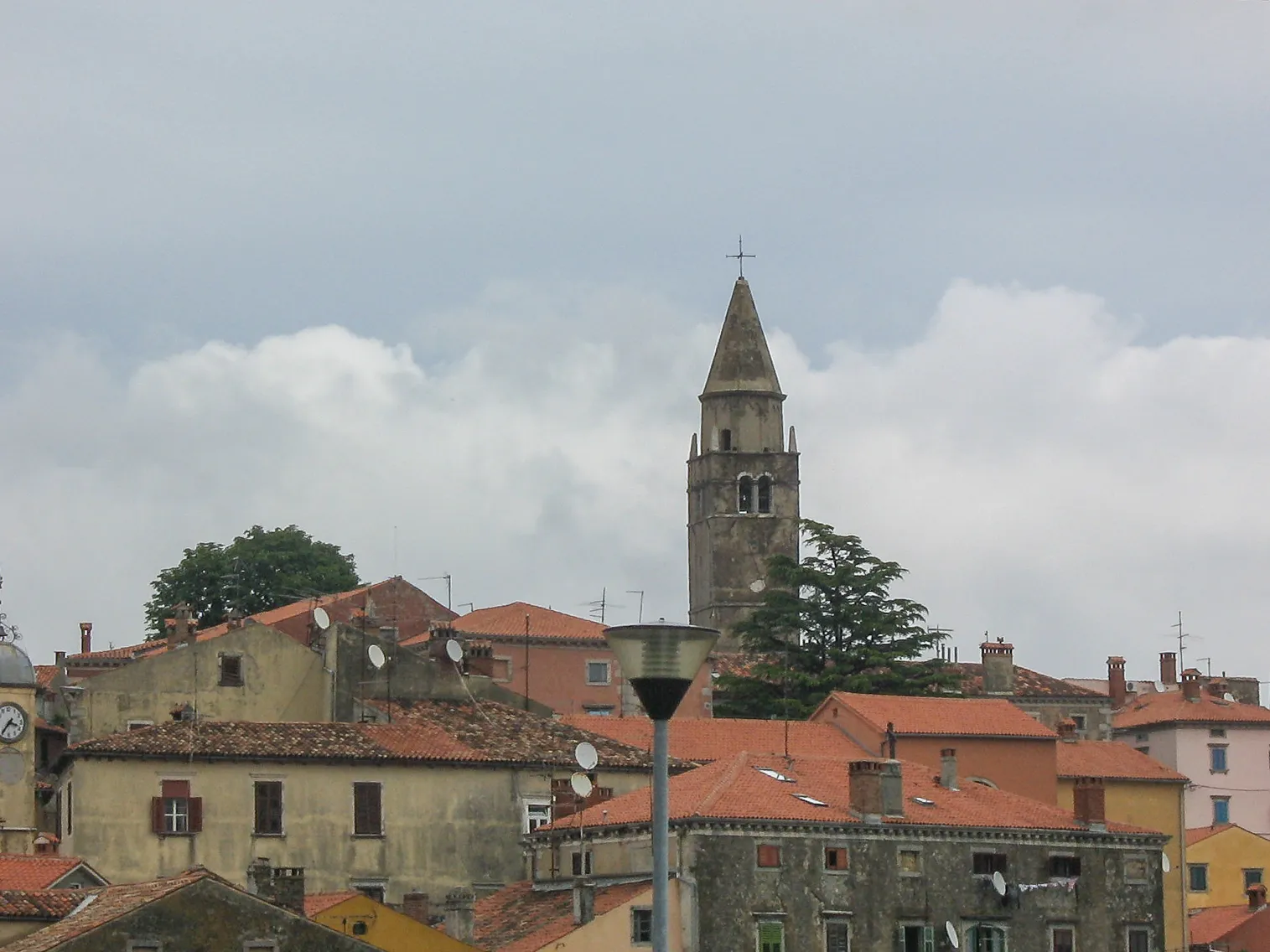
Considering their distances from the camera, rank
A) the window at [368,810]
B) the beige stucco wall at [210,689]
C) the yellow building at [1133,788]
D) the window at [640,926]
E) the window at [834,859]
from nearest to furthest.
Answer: the window at [640,926], the window at [834,859], the window at [368,810], the beige stucco wall at [210,689], the yellow building at [1133,788]

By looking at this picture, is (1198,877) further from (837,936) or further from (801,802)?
(837,936)

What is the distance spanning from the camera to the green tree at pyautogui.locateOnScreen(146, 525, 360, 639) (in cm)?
11275

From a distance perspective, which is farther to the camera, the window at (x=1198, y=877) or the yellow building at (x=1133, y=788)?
the window at (x=1198, y=877)

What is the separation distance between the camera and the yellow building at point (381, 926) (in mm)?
56656

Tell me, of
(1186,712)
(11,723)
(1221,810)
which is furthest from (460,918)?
(1186,712)

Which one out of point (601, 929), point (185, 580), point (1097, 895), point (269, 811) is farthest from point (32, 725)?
point (185, 580)

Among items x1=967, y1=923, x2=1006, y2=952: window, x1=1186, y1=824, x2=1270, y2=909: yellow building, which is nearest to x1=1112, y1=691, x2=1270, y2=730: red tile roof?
x1=1186, y1=824, x2=1270, y2=909: yellow building

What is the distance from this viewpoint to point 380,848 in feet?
218

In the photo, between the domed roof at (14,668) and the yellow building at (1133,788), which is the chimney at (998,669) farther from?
the domed roof at (14,668)

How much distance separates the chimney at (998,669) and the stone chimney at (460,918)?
3978 centimetres

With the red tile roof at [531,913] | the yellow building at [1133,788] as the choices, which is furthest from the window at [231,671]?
the yellow building at [1133,788]

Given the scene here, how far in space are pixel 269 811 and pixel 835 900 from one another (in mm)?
12621

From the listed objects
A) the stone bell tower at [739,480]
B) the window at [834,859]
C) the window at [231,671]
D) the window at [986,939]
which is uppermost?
the stone bell tower at [739,480]

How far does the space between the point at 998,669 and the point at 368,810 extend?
3593 cm
